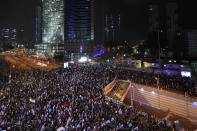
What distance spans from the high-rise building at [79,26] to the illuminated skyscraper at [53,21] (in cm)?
662

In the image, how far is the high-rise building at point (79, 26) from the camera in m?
93.2

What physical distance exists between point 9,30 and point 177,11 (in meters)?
186

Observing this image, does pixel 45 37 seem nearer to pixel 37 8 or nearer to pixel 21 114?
pixel 37 8

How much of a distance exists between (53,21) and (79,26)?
25.0 metres

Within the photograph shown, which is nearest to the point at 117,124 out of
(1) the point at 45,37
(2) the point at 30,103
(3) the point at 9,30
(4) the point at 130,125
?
(4) the point at 130,125

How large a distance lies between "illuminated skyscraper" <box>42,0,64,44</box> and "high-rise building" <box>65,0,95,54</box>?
261 inches

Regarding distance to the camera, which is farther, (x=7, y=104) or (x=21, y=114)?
(x=7, y=104)

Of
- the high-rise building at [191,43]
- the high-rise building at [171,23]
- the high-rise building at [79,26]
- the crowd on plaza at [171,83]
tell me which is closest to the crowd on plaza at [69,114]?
the crowd on plaza at [171,83]

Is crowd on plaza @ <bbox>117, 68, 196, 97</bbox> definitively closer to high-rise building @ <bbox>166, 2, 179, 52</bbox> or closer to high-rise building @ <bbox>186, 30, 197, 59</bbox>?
high-rise building @ <bbox>186, 30, 197, 59</bbox>

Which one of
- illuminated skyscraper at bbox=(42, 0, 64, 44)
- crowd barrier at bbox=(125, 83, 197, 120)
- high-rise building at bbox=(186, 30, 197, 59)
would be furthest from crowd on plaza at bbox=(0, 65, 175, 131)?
illuminated skyscraper at bbox=(42, 0, 64, 44)

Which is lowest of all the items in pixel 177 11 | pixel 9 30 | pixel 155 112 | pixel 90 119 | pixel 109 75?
pixel 155 112

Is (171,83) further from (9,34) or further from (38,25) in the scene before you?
(9,34)

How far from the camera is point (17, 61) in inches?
2029

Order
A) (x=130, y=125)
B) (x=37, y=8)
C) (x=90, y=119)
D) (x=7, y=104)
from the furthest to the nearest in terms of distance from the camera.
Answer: (x=37, y=8), (x=7, y=104), (x=90, y=119), (x=130, y=125)
